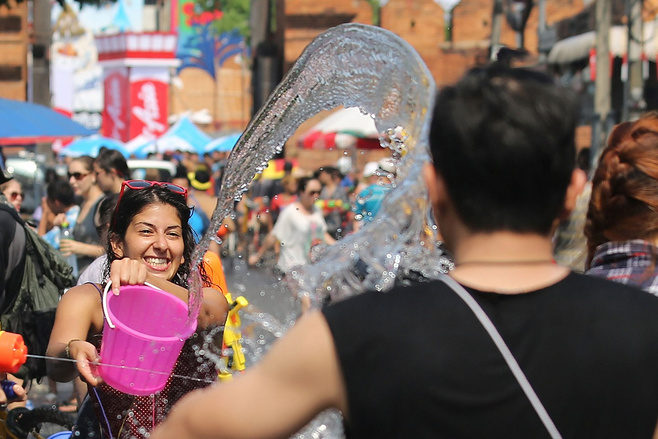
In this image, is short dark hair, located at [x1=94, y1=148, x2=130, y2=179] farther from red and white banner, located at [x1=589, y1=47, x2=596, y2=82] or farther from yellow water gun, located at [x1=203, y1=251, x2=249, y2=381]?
red and white banner, located at [x1=589, y1=47, x2=596, y2=82]

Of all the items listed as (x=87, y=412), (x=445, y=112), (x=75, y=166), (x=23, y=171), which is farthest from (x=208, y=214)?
(x=23, y=171)

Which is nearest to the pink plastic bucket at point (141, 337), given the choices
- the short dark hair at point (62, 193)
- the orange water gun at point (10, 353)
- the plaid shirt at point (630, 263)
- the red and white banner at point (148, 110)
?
the orange water gun at point (10, 353)

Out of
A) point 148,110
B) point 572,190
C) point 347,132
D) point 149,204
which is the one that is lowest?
point 148,110

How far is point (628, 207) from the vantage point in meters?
3.24

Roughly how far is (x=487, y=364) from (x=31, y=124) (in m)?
12.3

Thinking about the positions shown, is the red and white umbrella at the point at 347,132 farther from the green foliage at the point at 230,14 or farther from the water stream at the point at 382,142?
the green foliage at the point at 230,14

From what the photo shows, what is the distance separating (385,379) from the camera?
173 cm

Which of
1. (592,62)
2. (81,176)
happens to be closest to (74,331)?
(81,176)

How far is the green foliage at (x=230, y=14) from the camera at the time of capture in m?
74.8

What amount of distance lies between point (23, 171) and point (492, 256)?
17209mm

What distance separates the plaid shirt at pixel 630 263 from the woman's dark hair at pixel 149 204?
4.92 ft

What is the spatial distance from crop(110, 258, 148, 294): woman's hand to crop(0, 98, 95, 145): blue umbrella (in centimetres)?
943

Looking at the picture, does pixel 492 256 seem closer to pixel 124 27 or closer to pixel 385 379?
pixel 385 379

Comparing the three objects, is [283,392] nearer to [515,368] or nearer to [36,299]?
[515,368]
